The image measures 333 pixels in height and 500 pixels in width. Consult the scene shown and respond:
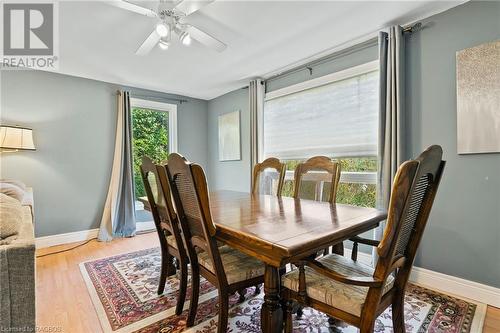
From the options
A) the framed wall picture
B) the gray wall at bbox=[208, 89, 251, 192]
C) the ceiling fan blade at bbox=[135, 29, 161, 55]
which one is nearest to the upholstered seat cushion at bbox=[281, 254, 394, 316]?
the ceiling fan blade at bbox=[135, 29, 161, 55]

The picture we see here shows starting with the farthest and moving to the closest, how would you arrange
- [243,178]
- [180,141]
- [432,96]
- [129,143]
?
1. [180,141]
2. [243,178]
3. [129,143]
4. [432,96]

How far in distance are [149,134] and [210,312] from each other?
336cm

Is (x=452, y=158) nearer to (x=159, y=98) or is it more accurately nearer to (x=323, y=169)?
(x=323, y=169)

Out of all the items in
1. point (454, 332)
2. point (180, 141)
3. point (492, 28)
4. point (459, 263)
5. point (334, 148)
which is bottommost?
point (454, 332)

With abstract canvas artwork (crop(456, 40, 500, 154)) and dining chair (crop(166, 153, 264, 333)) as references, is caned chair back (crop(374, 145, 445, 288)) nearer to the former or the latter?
dining chair (crop(166, 153, 264, 333))

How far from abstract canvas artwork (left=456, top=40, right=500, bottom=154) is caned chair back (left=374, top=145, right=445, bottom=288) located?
1201 millimetres

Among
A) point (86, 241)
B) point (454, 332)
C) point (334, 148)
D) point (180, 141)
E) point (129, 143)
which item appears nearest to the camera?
point (454, 332)

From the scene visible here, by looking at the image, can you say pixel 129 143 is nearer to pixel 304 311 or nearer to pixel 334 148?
pixel 334 148

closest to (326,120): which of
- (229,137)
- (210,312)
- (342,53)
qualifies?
(342,53)

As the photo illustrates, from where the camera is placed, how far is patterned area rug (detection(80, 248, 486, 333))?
1617 millimetres

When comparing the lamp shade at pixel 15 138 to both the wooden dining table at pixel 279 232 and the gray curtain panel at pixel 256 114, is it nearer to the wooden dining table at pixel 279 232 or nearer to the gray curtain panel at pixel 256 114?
the wooden dining table at pixel 279 232

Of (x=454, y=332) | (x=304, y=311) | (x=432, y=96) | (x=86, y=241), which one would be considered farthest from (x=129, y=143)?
(x=454, y=332)

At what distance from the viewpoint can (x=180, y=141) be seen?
460cm

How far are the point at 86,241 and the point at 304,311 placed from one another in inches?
128
